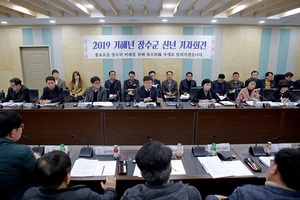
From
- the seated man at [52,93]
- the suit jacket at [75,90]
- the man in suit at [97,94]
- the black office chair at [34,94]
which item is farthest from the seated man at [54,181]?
the suit jacket at [75,90]

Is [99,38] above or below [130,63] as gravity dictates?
above

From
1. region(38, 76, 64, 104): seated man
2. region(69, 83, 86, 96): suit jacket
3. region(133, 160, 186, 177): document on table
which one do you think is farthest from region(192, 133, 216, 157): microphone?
region(69, 83, 86, 96): suit jacket

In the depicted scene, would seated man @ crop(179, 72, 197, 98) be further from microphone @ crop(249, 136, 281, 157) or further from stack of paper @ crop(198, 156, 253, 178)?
stack of paper @ crop(198, 156, 253, 178)

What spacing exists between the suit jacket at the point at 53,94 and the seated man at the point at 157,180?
3526 millimetres

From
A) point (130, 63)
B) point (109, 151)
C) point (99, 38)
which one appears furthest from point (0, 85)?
point (109, 151)

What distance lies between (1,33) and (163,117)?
18.0 ft

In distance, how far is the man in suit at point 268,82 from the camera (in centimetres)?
597

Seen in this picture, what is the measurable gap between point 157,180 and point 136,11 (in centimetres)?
453

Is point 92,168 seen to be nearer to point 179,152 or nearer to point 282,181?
point 179,152

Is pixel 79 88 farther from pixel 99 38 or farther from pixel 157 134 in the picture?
pixel 157 134

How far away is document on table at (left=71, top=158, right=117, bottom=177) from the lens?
67.2 inches

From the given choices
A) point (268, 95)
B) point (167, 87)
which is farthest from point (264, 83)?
point (167, 87)

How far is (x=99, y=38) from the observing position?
19.4 feet

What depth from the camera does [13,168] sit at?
4.43 feet
